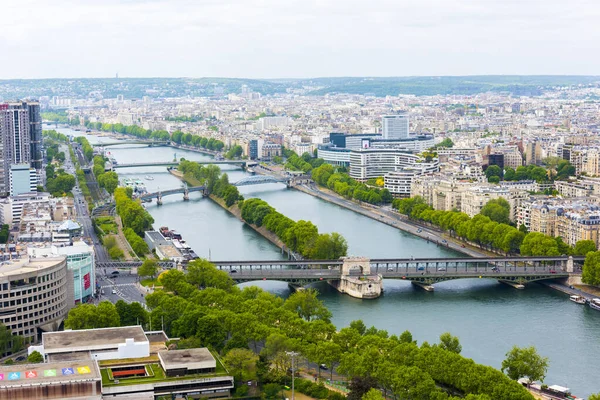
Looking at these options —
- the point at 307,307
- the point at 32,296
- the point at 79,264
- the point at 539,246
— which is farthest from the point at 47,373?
the point at 539,246

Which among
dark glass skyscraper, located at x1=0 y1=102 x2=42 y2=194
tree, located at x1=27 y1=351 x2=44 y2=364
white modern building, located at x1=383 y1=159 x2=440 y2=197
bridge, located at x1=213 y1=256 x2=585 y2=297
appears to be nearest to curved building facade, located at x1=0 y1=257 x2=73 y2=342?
tree, located at x1=27 y1=351 x2=44 y2=364

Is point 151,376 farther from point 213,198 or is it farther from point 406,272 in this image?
point 213,198

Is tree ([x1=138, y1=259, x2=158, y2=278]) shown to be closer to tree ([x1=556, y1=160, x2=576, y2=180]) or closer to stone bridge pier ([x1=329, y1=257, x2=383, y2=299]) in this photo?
stone bridge pier ([x1=329, y1=257, x2=383, y2=299])

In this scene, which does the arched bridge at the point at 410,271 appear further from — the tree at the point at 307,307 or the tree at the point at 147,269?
the tree at the point at 307,307

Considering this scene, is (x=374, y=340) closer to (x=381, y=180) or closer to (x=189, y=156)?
(x=381, y=180)

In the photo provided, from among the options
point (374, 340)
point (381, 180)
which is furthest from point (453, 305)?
point (381, 180)
